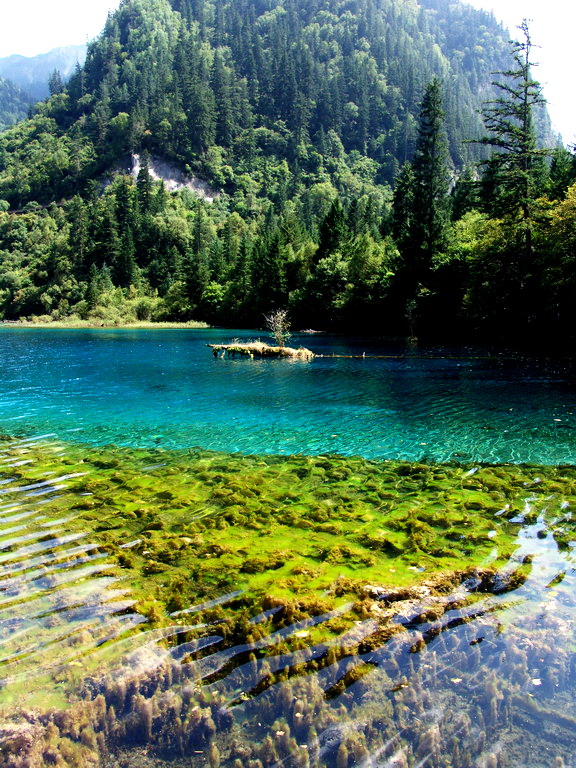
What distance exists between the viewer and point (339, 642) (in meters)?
5.93

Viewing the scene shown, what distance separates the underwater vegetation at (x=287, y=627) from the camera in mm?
4598

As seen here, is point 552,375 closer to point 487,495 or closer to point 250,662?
point 487,495

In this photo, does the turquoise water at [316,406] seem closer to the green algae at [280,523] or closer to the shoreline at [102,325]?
the green algae at [280,523]

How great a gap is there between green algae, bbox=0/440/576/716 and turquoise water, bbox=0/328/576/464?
7.06ft

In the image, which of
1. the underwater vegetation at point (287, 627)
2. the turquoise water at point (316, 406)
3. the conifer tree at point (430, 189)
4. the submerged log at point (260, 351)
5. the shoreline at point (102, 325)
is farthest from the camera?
the shoreline at point (102, 325)

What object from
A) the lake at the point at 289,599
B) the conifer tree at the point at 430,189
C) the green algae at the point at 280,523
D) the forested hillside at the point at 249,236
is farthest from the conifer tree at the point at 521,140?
the green algae at the point at 280,523

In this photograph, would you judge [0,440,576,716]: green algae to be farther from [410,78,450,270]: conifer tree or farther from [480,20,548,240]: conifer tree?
[410,78,450,270]: conifer tree

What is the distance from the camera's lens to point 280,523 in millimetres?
9828

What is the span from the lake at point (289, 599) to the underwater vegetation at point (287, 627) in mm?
28

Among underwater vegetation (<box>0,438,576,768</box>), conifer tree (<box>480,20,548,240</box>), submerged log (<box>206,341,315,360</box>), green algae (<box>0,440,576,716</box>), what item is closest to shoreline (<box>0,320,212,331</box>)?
submerged log (<box>206,341,315,360</box>)

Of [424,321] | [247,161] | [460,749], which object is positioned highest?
[247,161]

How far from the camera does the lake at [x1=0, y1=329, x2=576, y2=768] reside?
183 inches

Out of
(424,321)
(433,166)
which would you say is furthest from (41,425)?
(433,166)

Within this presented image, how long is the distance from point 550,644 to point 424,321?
55.7 m
